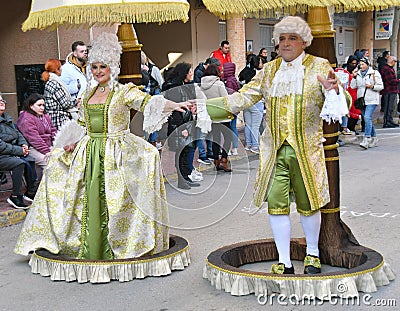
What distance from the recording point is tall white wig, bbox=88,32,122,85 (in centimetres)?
596

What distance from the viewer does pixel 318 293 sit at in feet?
16.3

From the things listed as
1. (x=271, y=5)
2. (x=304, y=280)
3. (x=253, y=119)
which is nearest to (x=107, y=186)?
(x=304, y=280)

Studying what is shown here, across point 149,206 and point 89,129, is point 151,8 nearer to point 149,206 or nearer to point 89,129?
point 89,129

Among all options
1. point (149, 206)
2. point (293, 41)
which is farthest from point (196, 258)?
point (293, 41)

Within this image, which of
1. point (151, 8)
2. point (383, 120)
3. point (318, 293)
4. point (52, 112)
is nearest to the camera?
point (318, 293)

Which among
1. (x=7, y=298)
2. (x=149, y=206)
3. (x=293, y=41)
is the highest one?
(x=293, y=41)

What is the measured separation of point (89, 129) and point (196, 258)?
146 cm

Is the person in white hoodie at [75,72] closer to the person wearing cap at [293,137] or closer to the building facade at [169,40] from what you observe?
the building facade at [169,40]

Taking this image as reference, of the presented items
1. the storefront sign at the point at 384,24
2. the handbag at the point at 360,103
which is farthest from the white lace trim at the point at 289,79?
the storefront sign at the point at 384,24

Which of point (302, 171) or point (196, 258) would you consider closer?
point (302, 171)

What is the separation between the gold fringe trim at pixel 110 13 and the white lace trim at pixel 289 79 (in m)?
1.12

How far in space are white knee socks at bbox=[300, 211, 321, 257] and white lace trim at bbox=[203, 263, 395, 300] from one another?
526 mm

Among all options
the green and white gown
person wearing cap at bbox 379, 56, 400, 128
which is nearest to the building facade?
the green and white gown

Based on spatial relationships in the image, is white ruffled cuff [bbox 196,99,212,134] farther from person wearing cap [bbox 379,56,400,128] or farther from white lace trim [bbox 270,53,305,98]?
person wearing cap [bbox 379,56,400,128]
